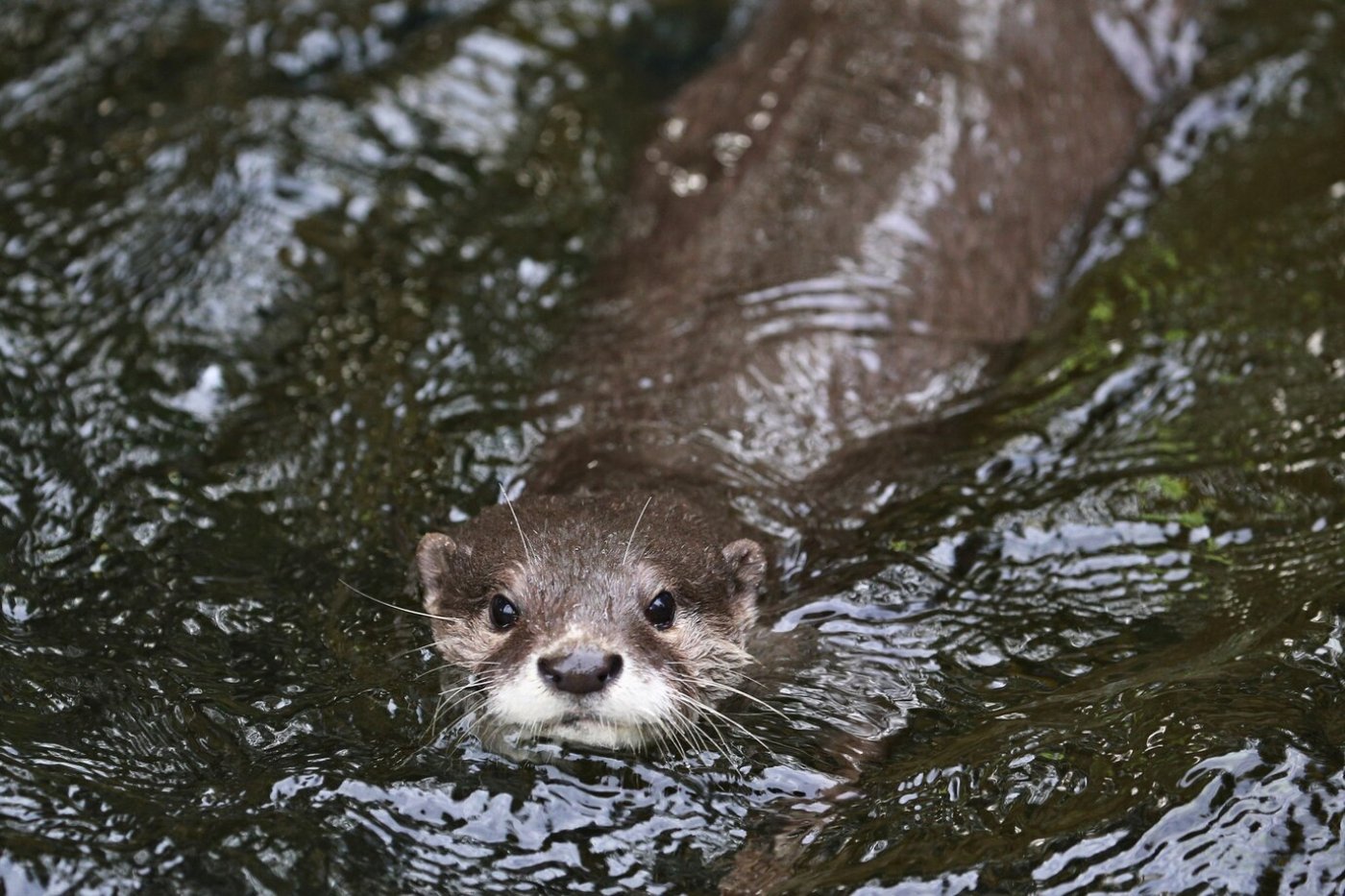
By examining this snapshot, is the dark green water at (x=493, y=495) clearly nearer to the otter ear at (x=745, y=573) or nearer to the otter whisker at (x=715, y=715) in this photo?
the otter whisker at (x=715, y=715)

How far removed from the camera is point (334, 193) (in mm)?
5082

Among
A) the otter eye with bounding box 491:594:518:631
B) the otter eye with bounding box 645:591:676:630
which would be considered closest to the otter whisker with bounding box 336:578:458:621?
the otter eye with bounding box 491:594:518:631

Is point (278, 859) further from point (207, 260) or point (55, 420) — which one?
point (207, 260)

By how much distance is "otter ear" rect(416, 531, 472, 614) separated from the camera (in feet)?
11.5

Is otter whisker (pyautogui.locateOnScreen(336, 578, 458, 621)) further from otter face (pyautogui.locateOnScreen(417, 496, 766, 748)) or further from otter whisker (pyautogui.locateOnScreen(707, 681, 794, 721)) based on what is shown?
otter whisker (pyautogui.locateOnScreen(707, 681, 794, 721))

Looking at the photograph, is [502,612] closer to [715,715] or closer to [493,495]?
[715,715]

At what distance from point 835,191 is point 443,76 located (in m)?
1.68

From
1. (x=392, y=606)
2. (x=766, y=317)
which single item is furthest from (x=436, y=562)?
(x=766, y=317)

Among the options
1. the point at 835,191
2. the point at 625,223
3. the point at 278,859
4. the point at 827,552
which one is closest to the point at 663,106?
the point at 625,223

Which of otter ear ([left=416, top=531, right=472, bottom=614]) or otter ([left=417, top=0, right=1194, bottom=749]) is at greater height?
otter ([left=417, top=0, right=1194, bottom=749])

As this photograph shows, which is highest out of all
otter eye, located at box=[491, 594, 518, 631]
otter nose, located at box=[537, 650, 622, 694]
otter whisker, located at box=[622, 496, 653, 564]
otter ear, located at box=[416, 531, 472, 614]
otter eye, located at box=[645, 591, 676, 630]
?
otter whisker, located at box=[622, 496, 653, 564]

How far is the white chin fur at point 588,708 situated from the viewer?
9.92 ft

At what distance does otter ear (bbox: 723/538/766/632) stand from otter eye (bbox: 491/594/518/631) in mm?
520

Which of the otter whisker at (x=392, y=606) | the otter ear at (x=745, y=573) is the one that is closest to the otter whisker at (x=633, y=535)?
the otter ear at (x=745, y=573)
